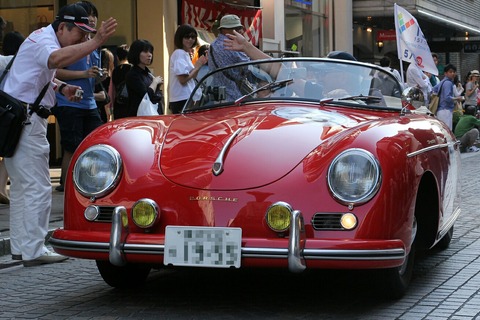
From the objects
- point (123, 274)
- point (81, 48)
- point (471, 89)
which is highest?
point (81, 48)

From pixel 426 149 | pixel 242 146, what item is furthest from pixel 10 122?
pixel 426 149

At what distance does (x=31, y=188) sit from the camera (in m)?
6.69

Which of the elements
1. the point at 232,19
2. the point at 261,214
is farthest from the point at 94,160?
the point at 232,19

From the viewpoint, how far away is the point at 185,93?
10.6m

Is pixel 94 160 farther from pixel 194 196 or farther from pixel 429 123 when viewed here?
pixel 429 123

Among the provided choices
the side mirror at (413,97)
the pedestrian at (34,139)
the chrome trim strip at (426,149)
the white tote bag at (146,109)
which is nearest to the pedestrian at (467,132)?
the white tote bag at (146,109)

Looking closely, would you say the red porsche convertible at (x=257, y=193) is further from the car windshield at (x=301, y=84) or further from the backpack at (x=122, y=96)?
the backpack at (x=122, y=96)

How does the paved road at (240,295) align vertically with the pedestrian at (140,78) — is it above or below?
below

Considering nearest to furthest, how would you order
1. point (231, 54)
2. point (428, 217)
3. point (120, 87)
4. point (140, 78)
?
1. point (428, 217)
2. point (231, 54)
3. point (140, 78)
4. point (120, 87)

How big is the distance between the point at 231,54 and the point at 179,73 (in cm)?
191

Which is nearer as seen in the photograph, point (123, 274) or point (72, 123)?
point (123, 274)

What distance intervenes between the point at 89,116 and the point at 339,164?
506cm

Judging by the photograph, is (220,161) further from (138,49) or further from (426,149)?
(138,49)

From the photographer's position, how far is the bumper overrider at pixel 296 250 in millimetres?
4785
